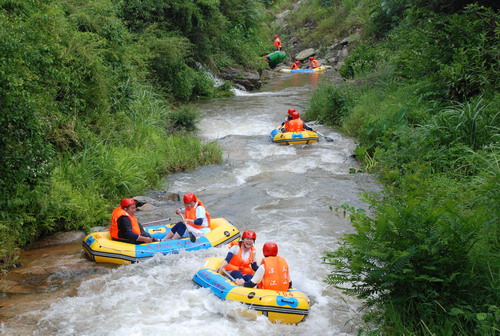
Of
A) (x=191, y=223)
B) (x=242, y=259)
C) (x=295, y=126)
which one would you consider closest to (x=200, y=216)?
(x=191, y=223)

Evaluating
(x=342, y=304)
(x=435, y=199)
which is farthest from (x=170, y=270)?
(x=435, y=199)

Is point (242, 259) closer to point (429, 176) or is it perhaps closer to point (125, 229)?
point (125, 229)

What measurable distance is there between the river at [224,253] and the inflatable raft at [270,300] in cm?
10

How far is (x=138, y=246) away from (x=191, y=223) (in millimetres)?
992

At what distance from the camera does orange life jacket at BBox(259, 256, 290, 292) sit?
20.5ft

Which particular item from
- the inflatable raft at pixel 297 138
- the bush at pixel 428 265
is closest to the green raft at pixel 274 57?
the inflatable raft at pixel 297 138

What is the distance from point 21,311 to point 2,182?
1.62 meters

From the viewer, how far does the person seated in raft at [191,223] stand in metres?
8.17

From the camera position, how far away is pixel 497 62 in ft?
31.6

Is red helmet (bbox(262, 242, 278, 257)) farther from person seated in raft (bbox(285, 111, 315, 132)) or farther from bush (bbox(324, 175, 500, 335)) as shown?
person seated in raft (bbox(285, 111, 315, 132))

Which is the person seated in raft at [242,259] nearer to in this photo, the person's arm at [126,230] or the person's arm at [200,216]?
the person's arm at [200,216]

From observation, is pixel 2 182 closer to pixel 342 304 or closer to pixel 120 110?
pixel 342 304

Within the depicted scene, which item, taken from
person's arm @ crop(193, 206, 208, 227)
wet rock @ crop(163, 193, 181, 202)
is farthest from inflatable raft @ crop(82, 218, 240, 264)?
wet rock @ crop(163, 193, 181, 202)

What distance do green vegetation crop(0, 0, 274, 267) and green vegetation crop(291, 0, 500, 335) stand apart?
4.22 metres
